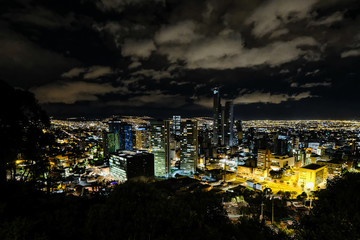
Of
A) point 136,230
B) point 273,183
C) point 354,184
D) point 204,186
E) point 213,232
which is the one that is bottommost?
point 273,183

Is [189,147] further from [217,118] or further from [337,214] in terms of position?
[217,118]

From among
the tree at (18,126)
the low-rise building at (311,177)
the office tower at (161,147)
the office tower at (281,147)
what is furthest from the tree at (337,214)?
the office tower at (281,147)

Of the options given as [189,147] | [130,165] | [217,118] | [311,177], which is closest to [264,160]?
[311,177]

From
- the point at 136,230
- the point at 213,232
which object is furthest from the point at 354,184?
the point at 136,230

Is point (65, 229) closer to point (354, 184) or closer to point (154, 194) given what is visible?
point (154, 194)

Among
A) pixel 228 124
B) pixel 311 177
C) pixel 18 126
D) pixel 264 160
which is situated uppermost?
pixel 18 126

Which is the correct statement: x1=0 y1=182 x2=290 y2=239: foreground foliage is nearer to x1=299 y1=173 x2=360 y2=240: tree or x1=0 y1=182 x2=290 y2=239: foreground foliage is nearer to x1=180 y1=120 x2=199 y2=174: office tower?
x1=299 y1=173 x2=360 y2=240: tree
